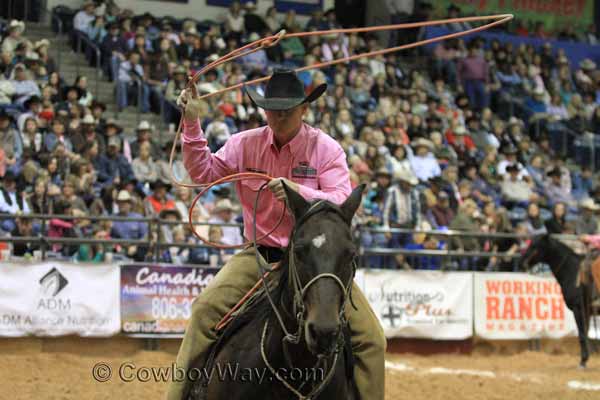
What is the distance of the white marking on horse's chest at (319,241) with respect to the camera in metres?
4.43

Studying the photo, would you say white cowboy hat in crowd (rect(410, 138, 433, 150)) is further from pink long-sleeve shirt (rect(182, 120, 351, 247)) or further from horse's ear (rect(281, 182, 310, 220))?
horse's ear (rect(281, 182, 310, 220))

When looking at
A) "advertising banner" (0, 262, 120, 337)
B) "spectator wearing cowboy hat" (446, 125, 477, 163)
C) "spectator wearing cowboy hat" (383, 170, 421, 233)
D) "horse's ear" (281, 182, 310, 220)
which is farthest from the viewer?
"spectator wearing cowboy hat" (446, 125, 477, 163)

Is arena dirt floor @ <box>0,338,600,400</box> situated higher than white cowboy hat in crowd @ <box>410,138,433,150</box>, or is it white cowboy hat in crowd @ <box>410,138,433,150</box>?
white cowboy hat in crowd @ <box>410,138,433,150</box>

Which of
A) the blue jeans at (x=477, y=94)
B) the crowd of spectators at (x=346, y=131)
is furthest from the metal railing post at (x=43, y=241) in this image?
the blue jeans at (x=477, y=94)

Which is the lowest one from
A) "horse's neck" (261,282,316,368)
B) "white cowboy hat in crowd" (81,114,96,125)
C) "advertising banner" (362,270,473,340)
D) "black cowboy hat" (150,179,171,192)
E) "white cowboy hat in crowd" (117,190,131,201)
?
"advertising banner" (362,270,473,340)

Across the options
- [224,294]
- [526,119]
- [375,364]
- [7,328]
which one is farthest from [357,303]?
[526,119]

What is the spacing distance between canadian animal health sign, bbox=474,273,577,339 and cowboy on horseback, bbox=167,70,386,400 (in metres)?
9.92

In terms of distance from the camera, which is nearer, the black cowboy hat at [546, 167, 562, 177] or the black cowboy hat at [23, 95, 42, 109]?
the black cowboy hat at [23, 95, 42, 109]

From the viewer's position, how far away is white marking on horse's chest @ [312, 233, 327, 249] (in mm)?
4431

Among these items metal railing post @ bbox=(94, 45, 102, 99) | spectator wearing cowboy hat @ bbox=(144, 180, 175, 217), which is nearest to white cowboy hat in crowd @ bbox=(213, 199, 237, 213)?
spectator wearing cowboy hat @ bbox=(144, 180, 175, 217)

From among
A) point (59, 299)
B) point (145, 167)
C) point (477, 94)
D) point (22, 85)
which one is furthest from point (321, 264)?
point (477, 94)

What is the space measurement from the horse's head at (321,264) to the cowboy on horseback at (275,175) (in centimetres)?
53

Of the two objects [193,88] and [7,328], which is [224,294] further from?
[7,328]

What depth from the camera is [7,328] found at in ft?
40.4
